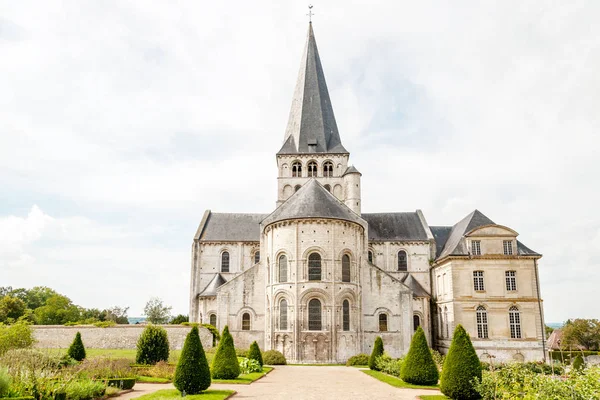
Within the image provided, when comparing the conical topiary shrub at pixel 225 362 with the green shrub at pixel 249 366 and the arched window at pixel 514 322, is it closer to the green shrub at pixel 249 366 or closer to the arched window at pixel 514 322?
the green shrub at pixel 249 366

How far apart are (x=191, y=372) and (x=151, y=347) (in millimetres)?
9181

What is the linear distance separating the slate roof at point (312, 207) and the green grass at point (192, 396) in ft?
56.8

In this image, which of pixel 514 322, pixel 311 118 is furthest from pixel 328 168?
pixel 514 322

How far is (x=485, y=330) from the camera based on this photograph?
3581cm

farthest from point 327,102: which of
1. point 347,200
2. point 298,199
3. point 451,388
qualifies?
point 451,388

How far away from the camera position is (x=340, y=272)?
32.2 meters

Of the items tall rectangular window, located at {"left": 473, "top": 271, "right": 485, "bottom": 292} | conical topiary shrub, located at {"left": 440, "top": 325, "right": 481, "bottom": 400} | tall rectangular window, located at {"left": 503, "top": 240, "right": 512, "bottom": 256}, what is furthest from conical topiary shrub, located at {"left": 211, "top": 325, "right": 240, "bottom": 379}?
tall rectangular window, located at {"left": 503, "top": 240, "right": 512, "bottom": 256}

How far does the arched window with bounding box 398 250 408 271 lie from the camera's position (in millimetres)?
42478

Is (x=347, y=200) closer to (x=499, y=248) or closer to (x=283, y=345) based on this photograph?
(x=499, y=248)

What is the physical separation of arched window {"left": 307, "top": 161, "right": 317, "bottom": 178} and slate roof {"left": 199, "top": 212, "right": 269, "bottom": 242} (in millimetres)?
6152

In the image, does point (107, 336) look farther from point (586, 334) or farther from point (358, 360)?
point (586, 334)

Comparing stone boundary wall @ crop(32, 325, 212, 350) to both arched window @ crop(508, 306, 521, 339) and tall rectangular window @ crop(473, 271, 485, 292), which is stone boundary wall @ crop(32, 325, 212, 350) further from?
arched window @ crop(508, 306, 521, 339)

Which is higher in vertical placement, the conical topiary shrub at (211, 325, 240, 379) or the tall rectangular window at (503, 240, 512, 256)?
the tall rectangular window at (503, 240, 512, 256)

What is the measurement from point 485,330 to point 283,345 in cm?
1565
